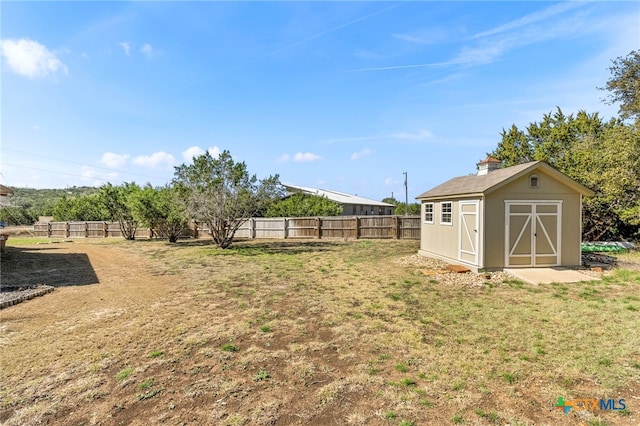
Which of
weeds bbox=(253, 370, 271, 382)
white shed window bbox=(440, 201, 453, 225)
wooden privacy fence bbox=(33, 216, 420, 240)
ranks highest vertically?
white shed window bbox=(440, 201, 453, 225)

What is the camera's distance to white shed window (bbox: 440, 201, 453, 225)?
10655 millimetres

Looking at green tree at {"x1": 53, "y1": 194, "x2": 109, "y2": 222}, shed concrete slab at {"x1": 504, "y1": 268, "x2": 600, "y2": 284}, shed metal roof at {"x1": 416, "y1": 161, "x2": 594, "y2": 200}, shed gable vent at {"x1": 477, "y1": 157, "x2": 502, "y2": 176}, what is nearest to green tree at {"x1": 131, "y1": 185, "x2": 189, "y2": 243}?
green tree at {"x1": 53, "y1": 194, "x2": 109, "y2": 222}

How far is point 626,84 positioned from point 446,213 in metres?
16.0

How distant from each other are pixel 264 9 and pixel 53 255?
12.4m

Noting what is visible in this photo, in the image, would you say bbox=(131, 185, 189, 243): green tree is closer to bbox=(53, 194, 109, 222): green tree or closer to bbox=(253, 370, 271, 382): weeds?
bbox=(53, 194, 109, 222): green tree

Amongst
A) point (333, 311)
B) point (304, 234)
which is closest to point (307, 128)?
point (304, 234)

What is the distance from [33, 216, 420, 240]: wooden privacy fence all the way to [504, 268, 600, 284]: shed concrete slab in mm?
9501

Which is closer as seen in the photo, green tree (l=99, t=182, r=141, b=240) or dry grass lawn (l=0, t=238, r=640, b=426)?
dry grass lawn (l=0, t=238, r=640, b=426)

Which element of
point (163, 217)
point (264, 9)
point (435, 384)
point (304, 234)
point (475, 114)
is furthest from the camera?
point (304, 234)

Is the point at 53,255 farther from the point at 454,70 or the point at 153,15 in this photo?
the point at 454,70

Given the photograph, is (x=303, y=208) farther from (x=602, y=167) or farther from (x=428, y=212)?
(x=602, y=167)

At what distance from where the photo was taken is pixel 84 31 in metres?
9.04
